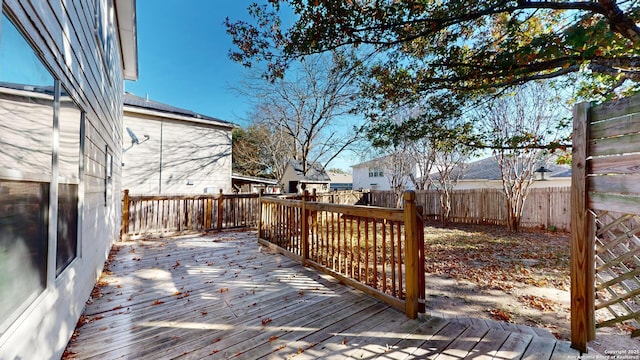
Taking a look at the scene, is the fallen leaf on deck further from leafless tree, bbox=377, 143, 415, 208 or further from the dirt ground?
leafless tree, bbox=377, 143, 415, 208

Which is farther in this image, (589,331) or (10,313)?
(589,331)

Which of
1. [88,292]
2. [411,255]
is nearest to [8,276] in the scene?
[88,292]

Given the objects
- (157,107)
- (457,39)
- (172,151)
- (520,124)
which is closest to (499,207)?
(520,124)

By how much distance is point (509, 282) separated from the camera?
412 cm

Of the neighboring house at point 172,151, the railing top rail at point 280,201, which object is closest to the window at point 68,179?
the railing top rail at point 280,201

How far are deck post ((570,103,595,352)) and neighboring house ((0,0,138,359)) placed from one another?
3.74 m

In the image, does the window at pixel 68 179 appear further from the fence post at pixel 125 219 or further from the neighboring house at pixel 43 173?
the fence post at pixel 125 219

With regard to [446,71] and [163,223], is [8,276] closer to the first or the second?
[446,71]

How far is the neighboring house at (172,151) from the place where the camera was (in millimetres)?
9953

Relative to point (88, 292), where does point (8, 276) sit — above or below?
above

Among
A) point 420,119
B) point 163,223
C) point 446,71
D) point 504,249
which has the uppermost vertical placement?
point 446,71

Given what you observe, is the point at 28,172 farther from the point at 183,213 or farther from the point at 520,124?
the point at 520,124

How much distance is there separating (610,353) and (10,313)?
13.5ft

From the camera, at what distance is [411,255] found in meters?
2.67
